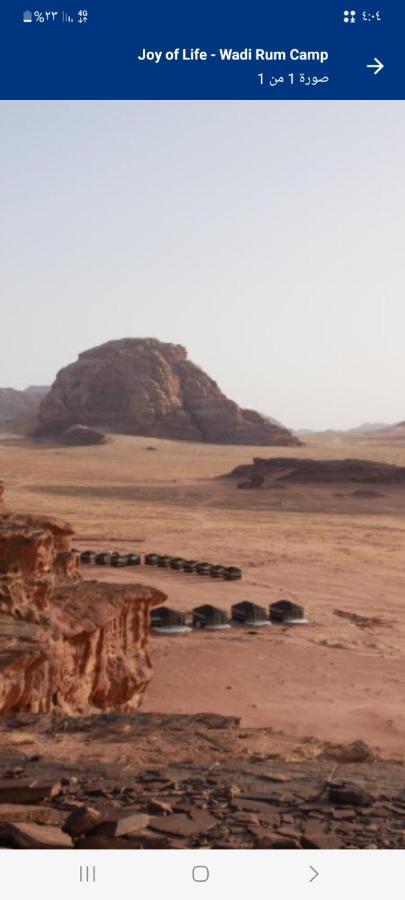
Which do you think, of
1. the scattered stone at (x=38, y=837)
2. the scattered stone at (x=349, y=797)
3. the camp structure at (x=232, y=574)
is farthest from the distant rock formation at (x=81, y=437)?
the scattered stone at (x=38, y=837)

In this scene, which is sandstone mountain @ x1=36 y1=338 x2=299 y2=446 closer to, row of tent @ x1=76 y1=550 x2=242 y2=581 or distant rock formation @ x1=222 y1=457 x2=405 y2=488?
distant rock formation @ x1=222 y1=457 x2=405 y2=488

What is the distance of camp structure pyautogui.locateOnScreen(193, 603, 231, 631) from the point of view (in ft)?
57.3

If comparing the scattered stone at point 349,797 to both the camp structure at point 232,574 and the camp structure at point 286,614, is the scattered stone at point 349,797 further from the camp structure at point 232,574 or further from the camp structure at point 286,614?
the camp structure at point 232,574

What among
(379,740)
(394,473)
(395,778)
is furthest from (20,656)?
(394,473)

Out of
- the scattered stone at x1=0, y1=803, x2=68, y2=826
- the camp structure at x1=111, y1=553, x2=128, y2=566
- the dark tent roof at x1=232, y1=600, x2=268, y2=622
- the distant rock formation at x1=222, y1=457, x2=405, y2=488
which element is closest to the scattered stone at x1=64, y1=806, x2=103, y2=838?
the scattered stone at x1=0, y1=803, x2=68, y2=826

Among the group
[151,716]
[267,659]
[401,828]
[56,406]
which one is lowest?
[267,659]

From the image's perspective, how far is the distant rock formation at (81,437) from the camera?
83125mm

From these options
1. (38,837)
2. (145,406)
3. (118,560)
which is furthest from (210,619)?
(145,406)

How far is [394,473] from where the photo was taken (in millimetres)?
54656

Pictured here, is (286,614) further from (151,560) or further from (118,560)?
(151,560)

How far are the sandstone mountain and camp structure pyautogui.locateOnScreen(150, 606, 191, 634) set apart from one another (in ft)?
243

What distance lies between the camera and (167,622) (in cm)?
1702

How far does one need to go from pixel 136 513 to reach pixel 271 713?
29.6 meters

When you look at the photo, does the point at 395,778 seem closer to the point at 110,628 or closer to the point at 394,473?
the point at 110,628
